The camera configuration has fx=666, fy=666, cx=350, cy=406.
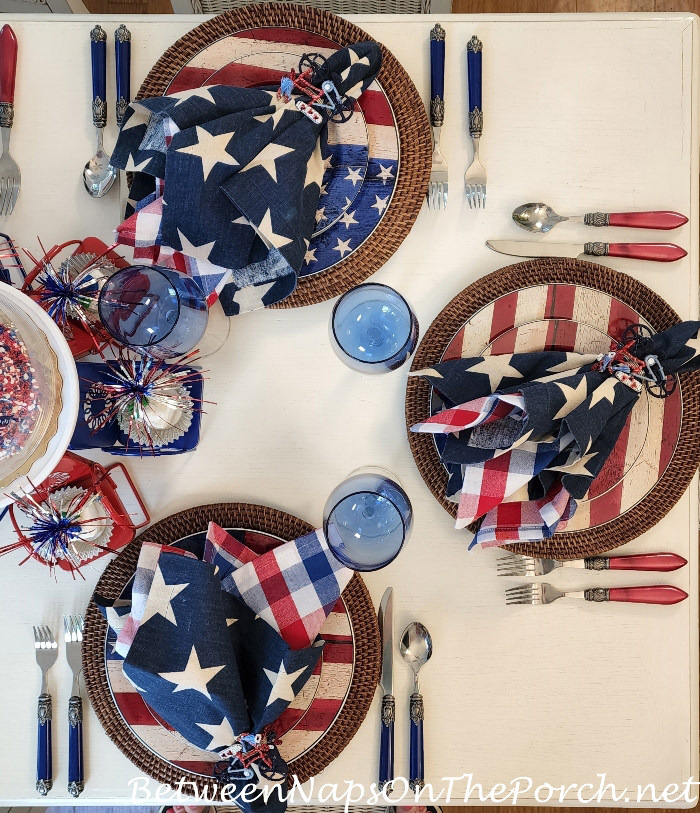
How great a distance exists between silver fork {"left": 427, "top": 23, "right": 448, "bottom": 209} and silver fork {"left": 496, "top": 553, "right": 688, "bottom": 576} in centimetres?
49

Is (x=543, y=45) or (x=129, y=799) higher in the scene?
(x=543, y=45)

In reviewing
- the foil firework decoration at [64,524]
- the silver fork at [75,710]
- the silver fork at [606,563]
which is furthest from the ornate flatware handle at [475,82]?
the silver fork at [75,710]

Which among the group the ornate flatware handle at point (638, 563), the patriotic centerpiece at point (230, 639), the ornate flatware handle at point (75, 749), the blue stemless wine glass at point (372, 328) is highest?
the blue stemless wine glass at point (372, 328)

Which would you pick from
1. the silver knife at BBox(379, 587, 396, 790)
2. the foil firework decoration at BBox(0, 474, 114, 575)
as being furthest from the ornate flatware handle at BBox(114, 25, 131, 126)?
the silver knife at BBox(379, 587, 396, 790)

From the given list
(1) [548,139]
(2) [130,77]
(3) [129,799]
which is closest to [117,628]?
(3) [129,799]

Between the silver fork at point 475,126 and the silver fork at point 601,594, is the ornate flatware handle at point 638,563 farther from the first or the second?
the silver fork at point 475,126

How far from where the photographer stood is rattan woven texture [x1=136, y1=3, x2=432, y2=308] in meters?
0.84

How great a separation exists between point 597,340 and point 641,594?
344 millimetres

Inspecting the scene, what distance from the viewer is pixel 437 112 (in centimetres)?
88

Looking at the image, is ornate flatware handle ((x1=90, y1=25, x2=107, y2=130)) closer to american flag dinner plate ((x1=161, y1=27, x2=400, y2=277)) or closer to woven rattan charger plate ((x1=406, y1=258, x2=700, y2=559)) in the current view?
american flag dinner plate ((x1=161, y1=27, x2=400, y2=277))

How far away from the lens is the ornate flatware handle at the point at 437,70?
34.3 inches

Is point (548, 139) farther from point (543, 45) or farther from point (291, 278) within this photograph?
point (291, 278)

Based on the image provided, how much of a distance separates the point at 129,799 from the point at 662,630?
0.75m

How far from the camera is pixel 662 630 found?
0.90 metres
